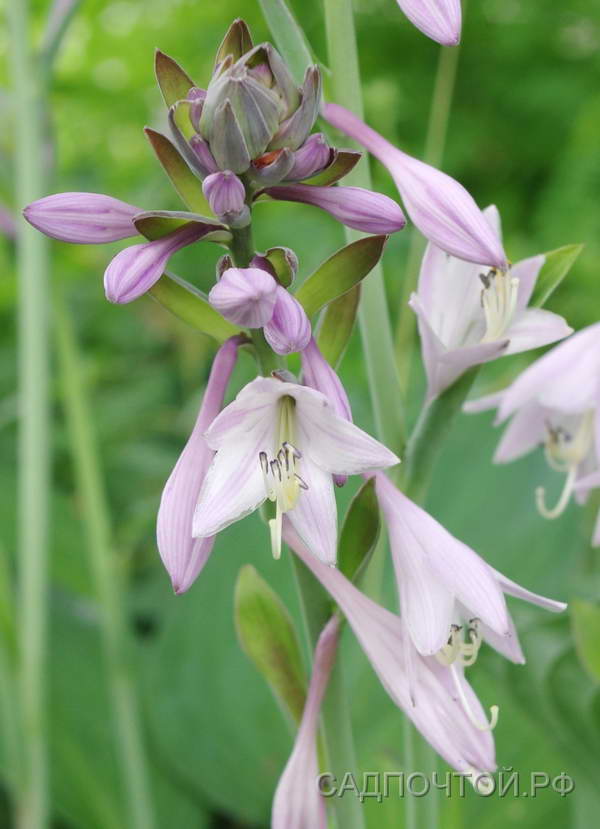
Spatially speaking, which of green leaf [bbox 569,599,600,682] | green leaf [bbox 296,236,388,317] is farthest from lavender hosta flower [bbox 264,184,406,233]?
green leaf [bbox 569,599,600,682]

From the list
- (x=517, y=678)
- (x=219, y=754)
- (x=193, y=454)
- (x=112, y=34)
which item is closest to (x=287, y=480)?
(x=193, y=454)

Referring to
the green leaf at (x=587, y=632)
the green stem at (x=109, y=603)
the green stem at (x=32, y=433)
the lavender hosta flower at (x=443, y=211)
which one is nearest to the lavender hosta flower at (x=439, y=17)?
the lavender hosta flower at (x=443, y=211)

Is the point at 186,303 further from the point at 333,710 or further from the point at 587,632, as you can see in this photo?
the point at 587,632

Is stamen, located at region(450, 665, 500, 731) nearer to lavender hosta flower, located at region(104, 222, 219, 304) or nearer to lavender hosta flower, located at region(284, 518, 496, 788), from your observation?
lavender hosta flower, located at region(284, 518, 496, 788)

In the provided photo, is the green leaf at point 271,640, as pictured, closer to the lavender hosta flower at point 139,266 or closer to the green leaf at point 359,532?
the green leaf at point 359,532

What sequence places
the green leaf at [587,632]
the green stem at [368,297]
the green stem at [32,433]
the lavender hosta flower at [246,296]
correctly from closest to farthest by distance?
1. the lavender hosta flower at [246,296]
2. the green stem at [368,297]
3. the green leaf at [587,632]
4. the green stem at [32,433]
